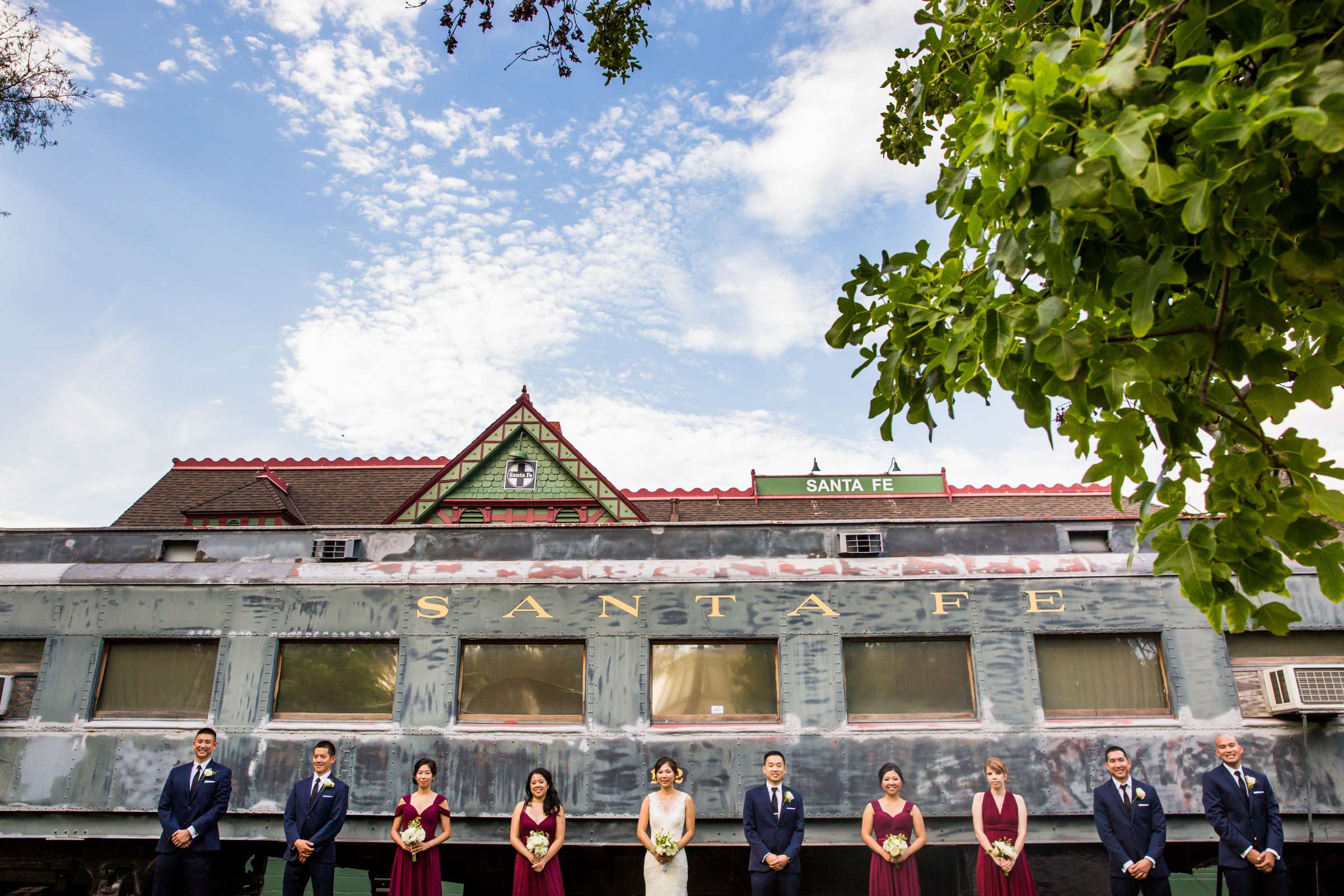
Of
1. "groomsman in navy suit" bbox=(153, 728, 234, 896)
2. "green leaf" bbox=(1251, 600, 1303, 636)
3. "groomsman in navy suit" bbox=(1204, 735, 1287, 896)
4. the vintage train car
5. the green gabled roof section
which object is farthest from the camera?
the green gabled roof section

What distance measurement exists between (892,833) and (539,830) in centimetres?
266

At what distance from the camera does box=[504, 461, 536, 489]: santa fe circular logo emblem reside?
539 inches

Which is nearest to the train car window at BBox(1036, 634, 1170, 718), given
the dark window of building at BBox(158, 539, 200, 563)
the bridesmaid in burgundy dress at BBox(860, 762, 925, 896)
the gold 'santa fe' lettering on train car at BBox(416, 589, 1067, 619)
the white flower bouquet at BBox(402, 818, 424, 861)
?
the gold 'santa fe' lettering on train car at BBox(416, 589, 1067, 619)

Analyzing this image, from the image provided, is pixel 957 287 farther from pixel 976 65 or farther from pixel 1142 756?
pixel 1142 756

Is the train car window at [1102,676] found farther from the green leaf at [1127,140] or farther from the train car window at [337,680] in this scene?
the green leaf at [1127,140]

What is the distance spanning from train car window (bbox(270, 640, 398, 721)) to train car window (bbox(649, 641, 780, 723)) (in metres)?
2.37

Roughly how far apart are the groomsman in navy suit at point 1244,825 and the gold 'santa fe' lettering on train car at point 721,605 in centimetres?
163

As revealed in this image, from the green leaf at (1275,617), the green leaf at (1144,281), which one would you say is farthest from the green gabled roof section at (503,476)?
the green leaf at (1144,281)

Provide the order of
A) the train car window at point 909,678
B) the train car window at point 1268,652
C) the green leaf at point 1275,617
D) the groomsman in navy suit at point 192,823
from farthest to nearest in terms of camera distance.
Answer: the train car window at point 909,678
the train car window at point 1268,652
the groomsman in navy suit at point 192,823
the green leaf at point 1275,617

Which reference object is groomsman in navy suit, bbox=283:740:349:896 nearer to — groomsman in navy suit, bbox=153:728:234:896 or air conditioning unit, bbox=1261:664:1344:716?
groomsman in navy suit, bbox=153:728:234:896

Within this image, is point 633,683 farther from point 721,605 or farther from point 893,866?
point 893,866

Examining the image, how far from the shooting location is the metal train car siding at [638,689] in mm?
7402

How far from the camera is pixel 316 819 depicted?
6.95 metres

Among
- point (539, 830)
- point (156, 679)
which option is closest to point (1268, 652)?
point (539, 830)
